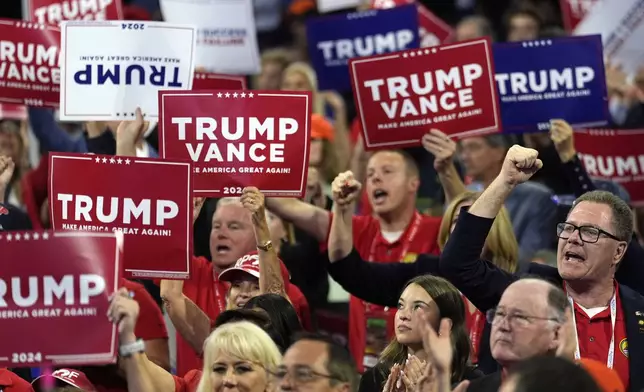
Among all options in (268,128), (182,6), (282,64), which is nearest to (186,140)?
(268,128)

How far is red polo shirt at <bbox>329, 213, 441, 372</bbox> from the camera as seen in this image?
7480 millimetres

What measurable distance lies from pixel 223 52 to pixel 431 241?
285 centimetres

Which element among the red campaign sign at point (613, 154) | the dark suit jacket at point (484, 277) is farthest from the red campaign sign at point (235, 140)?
the red campaign sign at point (613, 154)

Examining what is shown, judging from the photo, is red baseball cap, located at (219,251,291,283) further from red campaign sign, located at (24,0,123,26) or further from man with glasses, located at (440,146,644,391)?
red campaign sign, located at (24,0,123,26)

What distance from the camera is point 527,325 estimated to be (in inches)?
195

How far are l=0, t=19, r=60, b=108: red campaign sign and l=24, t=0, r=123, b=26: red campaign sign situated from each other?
2.39 ft

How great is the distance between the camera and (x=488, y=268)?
615 cm

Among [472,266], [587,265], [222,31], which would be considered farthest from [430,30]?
[587,265]

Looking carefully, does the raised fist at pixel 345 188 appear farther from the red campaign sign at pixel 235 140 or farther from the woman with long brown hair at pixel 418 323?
the woman with long brown hair at pixel 418 323

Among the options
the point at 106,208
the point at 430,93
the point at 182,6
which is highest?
the point at 182,6

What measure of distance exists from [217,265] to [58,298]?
2.02 metres

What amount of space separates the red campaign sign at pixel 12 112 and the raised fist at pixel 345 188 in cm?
382

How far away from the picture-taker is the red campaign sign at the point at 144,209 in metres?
6.31

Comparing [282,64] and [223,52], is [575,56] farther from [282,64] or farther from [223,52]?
[282,64]
